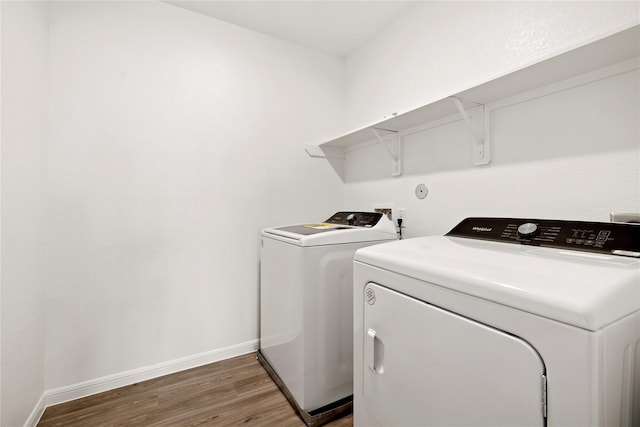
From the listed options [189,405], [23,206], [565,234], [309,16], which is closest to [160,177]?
[23,206]

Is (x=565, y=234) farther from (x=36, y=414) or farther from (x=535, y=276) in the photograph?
(x=36, y=414)

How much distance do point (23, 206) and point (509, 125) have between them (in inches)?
93.7

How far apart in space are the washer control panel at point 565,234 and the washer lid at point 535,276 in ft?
0.16

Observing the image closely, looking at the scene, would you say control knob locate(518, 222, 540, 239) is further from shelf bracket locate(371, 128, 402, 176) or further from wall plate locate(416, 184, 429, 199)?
shelf bracket locate(371, 128, 402, 176)

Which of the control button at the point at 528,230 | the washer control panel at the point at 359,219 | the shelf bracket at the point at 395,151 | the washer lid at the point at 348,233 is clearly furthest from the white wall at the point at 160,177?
the control button at the point at 528,230

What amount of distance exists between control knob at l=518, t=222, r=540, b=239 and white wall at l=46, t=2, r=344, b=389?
159 cm

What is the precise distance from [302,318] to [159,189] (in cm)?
127

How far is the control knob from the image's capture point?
38.8 inches

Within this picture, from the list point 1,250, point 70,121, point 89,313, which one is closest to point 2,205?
point 1,250

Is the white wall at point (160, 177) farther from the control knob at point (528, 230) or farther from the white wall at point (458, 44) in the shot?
the control knob at point (528, 230)

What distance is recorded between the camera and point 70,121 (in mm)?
1560

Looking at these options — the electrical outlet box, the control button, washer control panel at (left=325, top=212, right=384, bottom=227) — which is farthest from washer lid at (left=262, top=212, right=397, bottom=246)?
the control button

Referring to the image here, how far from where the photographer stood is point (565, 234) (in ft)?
3.01

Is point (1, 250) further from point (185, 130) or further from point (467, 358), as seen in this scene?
point (467, 358)
